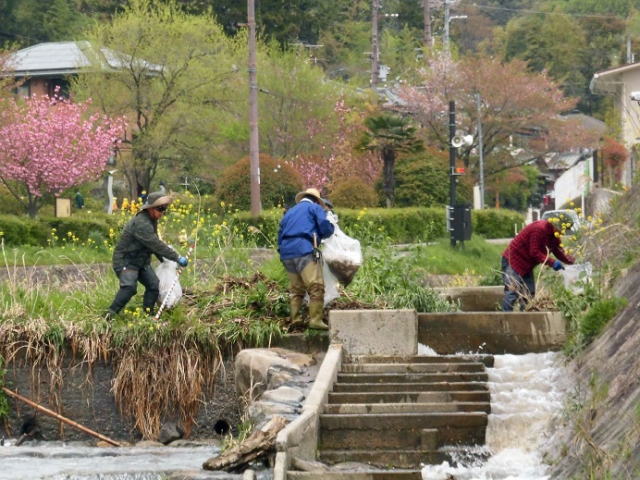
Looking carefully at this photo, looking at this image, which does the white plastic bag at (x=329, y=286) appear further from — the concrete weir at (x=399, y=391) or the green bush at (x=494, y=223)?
the green bush at (x=494, y=223)

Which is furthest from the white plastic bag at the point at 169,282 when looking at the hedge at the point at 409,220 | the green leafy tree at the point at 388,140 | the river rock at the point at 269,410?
the green leafy tree at the point at 388,140

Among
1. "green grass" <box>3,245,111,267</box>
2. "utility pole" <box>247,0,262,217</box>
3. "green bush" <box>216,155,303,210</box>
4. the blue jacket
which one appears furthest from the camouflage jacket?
"green bush" <box>216,155,303,210</box>

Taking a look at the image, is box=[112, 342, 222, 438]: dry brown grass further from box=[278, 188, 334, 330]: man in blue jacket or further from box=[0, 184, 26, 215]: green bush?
box=[0, 184, 26, 215]: green bush

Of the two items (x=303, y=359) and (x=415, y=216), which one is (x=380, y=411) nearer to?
(x=303, y=359)

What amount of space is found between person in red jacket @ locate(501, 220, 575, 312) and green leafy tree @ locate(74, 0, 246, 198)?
3107cm

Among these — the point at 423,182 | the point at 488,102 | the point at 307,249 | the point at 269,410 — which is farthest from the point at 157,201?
the point at 488,102

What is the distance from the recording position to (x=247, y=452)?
11.2 metres

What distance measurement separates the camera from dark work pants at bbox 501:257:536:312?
1580 centimetres

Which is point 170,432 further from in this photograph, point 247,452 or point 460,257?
point 460,257

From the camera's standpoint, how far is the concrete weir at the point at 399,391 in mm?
11594

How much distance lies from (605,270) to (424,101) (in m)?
40.4

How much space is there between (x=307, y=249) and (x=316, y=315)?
2.48ft

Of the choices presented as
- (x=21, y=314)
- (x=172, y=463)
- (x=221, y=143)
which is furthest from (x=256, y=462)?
(x=221, y=143)

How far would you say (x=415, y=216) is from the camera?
129 feet
